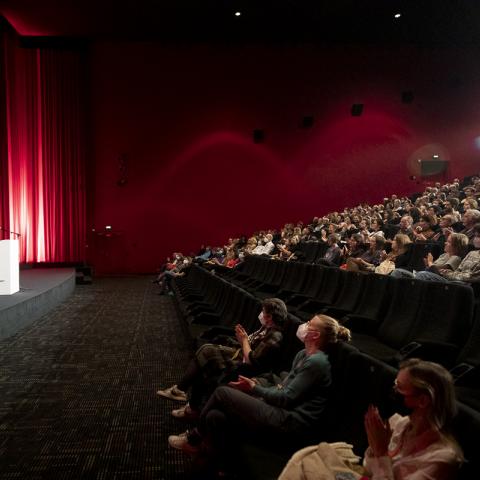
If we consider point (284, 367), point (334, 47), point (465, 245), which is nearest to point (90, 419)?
point (284, 367)

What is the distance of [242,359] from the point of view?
2.85 m

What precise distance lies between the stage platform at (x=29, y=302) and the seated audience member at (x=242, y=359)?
256cm

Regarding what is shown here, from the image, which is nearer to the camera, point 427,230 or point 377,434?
point 377,434

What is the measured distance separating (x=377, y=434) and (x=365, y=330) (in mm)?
2103

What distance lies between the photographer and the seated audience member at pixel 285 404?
1925 millimetres

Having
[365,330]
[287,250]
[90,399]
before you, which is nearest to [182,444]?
[90,399]

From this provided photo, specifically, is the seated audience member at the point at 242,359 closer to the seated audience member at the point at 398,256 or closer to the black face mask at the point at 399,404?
the black face mask at the point at 399,404

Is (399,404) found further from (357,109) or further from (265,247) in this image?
(357,109)

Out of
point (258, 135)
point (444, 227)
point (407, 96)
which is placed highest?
point (407, 96)

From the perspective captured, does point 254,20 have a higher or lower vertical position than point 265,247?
higher

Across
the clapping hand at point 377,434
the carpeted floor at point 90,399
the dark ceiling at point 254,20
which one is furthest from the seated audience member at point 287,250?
the clapping hand at point 377,434

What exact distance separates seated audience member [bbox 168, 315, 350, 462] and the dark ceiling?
8.74 m

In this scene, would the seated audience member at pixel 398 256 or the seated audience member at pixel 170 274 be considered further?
the seated audience member at pixel 170 274

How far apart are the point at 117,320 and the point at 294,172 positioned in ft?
24.3
